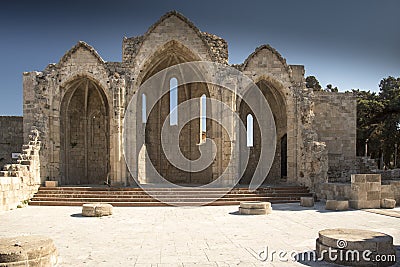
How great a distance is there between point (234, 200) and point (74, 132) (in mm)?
11102

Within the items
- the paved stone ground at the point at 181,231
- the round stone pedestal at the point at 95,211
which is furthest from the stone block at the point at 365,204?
the round stone pedestal at the point at 95,211

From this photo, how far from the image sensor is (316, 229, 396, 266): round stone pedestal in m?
5.82

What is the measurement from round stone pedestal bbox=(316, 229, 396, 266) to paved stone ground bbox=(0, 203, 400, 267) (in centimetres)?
43

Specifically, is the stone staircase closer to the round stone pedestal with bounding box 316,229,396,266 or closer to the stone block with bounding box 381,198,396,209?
the stone block with bounding box 381,198,396,209

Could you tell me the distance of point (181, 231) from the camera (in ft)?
30.0

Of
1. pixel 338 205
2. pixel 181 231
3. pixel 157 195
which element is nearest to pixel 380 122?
pixel 338 205

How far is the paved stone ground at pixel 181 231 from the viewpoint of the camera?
258 inches

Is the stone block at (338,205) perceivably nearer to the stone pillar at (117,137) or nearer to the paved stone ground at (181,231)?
the paved stone ground at (181,231)

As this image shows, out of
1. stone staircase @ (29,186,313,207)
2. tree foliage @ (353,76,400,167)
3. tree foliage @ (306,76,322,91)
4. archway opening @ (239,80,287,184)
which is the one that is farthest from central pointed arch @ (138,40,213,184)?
tree foliage @ (306,76,322,91)

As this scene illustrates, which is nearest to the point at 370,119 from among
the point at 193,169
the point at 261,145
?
the point at 261,145

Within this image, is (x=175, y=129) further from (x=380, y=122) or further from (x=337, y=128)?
(x=380, y=122)

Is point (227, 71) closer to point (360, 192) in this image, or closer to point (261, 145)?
point (261, 145)

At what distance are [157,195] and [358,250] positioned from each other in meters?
10.4

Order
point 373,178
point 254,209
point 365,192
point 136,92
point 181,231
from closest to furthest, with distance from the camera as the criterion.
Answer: point 181,231 < point 254,209 < point 365,192 < point 373,178 < point 136,92
